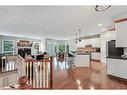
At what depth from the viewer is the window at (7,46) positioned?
12.2 meters

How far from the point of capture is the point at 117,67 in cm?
580

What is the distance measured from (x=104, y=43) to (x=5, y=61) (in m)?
7.18

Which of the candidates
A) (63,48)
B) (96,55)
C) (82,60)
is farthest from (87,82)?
(63,48)

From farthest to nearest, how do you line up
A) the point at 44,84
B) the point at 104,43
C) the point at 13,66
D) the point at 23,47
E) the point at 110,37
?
the point at 23,47 < the point at 104,43 < the point at 110,37 < the point at 13,66 < the point at 44,84

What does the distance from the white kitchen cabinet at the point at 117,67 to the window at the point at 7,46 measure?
357 inches

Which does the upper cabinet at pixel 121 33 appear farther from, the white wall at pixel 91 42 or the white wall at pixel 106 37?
the white wall at pixel 91 42

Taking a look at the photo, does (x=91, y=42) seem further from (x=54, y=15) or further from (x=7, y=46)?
(x=54, y=15)

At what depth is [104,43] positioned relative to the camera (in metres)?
11.0

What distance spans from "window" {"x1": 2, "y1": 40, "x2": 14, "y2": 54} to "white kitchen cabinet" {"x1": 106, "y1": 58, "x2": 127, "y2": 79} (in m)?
9.07

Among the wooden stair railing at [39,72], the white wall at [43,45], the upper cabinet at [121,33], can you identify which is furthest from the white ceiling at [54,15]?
the white wall at [43,45]

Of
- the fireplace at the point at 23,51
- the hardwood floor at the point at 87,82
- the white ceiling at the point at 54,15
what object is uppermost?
the white ceiling at the point at 54,15

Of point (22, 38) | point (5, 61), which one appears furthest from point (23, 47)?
point (5, 61)

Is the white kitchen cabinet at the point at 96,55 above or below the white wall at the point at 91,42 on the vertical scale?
below

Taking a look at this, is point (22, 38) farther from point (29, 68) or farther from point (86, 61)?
point (29, 68)
